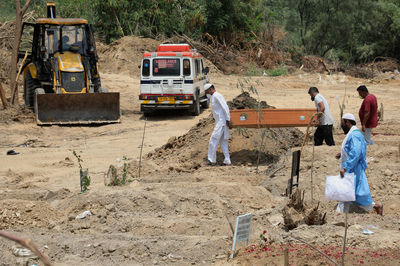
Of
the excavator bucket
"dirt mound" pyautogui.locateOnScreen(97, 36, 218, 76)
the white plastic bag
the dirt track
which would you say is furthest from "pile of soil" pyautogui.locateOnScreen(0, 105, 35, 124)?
the white plastic bag

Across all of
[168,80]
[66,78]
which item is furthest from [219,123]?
[168,80]

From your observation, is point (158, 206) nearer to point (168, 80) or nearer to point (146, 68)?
point (168, 80)

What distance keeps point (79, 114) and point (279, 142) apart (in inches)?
261

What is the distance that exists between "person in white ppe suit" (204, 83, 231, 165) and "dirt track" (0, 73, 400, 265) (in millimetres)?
517

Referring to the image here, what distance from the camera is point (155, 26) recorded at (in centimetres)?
3294

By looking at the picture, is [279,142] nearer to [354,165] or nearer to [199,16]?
[354,165]

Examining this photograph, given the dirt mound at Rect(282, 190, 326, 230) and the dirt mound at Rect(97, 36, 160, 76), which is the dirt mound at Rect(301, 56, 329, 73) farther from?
the dirt mound at Rect(282, 190, 326, 230)

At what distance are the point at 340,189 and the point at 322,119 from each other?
4559 millimetres

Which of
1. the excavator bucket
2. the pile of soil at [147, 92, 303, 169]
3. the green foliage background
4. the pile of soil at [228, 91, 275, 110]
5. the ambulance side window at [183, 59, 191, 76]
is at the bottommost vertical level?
the pile of soil at [147, 92, 303, 169]

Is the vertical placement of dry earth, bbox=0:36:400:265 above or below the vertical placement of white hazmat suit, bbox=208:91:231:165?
below

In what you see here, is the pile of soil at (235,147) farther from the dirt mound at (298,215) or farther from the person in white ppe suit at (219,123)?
the dirt mound at (298,215)

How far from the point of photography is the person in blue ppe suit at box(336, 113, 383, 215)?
7449 millimetres

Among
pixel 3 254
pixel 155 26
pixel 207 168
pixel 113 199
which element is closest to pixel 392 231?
pixel 113 199

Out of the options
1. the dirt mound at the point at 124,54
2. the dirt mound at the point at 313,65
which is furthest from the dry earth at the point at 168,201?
the dirt mound at the point at 313,65
